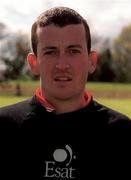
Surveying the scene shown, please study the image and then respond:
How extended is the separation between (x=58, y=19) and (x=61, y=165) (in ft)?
3.27

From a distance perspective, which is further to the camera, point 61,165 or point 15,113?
point 15,113

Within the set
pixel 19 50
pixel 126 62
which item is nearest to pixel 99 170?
pixel 19 50

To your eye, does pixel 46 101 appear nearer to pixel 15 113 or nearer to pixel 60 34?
pixel 15 113

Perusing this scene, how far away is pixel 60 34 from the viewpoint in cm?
354

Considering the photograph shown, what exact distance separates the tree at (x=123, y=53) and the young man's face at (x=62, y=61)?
212 ft

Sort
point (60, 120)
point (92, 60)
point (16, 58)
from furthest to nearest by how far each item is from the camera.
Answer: point (16, 58), point (92, 60), point (60, 120)

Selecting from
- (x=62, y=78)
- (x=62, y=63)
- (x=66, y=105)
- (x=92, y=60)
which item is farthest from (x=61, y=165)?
(x=92, y=60)

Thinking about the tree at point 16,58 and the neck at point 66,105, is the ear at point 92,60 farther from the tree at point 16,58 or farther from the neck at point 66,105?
the tree at point 16,58

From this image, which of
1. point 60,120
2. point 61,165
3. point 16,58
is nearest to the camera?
point 61,165

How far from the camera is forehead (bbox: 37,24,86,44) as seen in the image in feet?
11.6

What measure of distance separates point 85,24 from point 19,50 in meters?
67.6

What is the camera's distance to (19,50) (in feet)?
232

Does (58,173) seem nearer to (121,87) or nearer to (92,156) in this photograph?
(92,156)

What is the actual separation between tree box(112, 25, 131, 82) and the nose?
213ft
